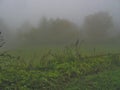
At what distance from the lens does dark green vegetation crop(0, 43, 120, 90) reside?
9.85 metres

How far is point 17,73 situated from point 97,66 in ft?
13.2

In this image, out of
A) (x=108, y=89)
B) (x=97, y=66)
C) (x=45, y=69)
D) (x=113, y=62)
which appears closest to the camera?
(x=108, y=89)

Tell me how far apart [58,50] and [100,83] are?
11.3ft

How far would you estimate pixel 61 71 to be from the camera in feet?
39.2

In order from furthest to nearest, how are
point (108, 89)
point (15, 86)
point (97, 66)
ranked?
point (97, 66) < point (108, 89) < point (15, 86)

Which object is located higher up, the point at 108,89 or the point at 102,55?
the point at 102,55

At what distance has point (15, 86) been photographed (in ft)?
31.5

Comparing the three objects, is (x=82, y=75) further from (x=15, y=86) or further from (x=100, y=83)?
(x=15, y=86)

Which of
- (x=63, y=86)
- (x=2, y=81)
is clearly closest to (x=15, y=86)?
(x=2, y=81)

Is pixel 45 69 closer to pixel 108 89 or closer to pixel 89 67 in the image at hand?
pixel 89 67

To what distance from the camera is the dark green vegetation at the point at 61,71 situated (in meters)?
9.85

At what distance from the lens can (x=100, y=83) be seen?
435 inches

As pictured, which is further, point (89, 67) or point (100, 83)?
point (89, 67)

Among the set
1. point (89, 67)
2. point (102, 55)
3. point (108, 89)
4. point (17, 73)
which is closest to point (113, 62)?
point (102, 55)
